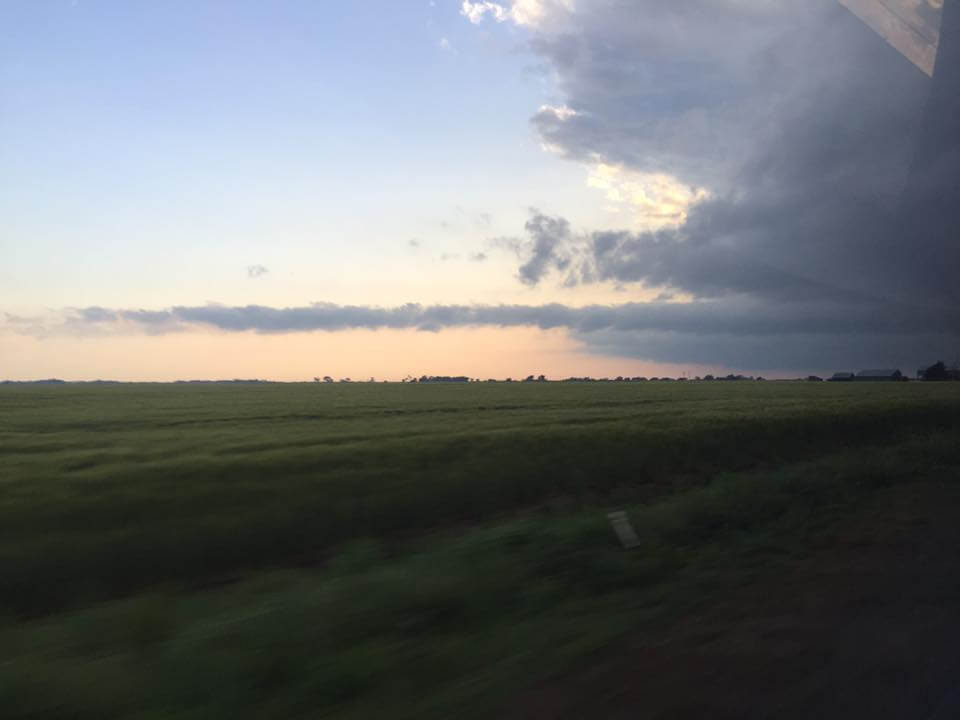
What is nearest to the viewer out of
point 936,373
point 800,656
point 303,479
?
point 800,656

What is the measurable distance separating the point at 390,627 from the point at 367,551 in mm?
3459

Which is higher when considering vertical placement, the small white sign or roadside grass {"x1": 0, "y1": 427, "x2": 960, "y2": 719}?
the small white sign

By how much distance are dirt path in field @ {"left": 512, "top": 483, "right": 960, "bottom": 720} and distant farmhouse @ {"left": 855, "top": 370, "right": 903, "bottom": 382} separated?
→ 429 ft

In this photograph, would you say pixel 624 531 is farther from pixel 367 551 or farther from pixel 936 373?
pixel 936 373

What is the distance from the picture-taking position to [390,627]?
686 centimetres

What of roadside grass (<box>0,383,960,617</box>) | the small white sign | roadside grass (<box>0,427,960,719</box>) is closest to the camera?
roadside grass (<box>0,427,960,719</box>)

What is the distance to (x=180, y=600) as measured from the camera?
938cm

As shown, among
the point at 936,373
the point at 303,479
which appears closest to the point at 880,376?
the point at 936,373

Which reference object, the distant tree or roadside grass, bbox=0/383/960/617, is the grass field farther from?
the distant tree

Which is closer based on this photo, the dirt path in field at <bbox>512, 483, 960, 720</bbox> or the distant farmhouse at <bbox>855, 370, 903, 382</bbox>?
the dirt path in field at <bbox>512, 483, 960, 720</bbox>

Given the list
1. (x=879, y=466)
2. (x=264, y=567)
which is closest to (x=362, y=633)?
(x=264, y=567)

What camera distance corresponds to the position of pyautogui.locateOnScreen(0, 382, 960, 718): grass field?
18.0ft

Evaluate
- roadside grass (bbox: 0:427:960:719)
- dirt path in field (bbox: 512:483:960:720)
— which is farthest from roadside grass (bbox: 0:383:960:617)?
dirt path in field (bbox: 512:483:960:720)

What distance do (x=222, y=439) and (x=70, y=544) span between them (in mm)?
13099
